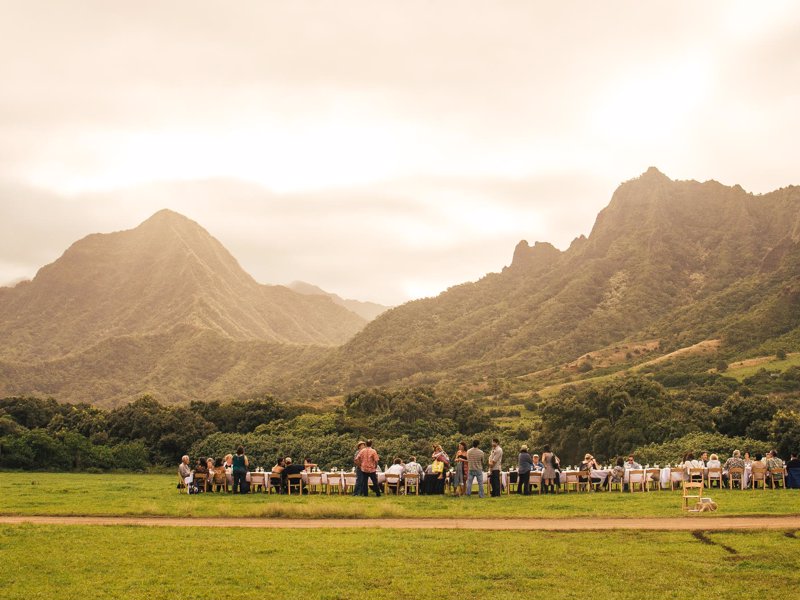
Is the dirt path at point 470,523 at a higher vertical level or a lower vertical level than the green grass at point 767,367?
lower

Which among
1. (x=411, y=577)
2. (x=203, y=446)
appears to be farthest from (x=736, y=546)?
(x=203, y=446)

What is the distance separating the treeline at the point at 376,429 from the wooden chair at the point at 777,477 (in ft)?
29.2

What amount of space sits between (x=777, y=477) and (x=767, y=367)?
72.0m

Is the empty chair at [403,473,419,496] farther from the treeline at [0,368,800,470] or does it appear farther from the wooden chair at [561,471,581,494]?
the treeline at [0,368,800,470]

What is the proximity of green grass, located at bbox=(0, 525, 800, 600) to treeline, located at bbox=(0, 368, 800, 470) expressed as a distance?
74.3ft

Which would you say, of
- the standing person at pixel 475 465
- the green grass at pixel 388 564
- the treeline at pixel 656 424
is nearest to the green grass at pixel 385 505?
the standing person at pixel 475 465

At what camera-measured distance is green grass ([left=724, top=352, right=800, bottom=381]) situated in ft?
300

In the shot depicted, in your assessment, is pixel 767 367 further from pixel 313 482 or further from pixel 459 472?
pixel 313 482

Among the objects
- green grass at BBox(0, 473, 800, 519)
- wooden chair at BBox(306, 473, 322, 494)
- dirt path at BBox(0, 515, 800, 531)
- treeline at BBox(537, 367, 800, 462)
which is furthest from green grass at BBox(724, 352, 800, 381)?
dirt path at BBox(0, 515, 800, 531)

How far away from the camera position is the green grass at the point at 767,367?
300ft

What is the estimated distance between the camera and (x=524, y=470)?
82.9 feet

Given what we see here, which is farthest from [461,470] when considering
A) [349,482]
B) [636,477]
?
[636,477]

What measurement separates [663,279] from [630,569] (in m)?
175

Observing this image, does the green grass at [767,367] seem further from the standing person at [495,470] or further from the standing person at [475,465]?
the standing person at [475,465]
